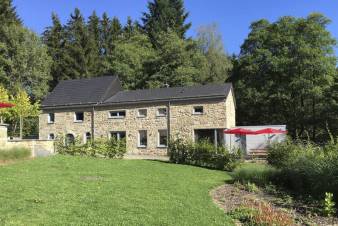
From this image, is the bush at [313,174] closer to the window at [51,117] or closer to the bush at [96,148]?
the bush at [96,148]

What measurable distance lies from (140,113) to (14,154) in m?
19.2

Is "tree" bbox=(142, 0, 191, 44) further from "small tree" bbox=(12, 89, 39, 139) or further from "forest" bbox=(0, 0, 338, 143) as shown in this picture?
"small tree" bbox=(12, 89, 39, 139)

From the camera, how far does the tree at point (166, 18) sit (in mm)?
58000

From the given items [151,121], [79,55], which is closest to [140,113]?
[151,121]

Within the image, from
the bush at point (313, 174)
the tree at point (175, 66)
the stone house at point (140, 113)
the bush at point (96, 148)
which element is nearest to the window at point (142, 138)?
the stone house at point (140, 113)

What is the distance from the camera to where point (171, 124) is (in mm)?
35594

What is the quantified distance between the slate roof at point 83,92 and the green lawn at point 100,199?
79.8 feet

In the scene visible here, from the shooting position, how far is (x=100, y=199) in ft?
32.4

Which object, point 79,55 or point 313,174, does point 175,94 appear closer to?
point 79,55

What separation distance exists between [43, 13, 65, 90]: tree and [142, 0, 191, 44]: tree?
12307 millimetres

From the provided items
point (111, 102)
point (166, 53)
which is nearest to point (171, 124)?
point (111, 102)

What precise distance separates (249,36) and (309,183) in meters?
34.7

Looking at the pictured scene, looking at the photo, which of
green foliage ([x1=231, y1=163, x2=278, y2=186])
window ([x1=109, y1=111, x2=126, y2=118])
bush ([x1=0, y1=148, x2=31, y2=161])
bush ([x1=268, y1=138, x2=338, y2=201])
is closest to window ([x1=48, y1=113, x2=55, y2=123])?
window ([x1=109, y1=111, x2=126, y2=118])

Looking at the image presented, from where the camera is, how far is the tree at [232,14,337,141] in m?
40.4
